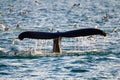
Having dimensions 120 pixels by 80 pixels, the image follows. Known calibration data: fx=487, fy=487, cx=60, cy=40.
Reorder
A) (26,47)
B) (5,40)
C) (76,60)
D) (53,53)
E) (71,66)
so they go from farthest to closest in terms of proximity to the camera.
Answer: (5,40), (26,47), (53,53), (76,60), (71,66)

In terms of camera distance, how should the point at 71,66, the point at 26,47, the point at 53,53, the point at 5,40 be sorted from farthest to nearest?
the point at 5,40 < the point at 26,47 < the point at 53,53 < the point at 71,66

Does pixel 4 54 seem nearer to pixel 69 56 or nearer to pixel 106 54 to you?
pixel 69 56

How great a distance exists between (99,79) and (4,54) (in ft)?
35.1

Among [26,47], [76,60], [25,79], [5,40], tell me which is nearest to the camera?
Answer: [25,79]

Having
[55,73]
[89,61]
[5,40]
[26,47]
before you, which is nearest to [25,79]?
[55,73]

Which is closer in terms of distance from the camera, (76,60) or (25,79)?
(25,79)

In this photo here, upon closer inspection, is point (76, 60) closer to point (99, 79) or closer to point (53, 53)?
point (53, 53)

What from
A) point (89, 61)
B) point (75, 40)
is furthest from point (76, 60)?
point (75, 40)

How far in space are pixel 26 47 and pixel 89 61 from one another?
28.0 ft

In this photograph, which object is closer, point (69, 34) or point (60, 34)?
point (69, 34)

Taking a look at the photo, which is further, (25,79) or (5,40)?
(5,40)

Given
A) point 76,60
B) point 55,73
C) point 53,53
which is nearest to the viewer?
point 55,73

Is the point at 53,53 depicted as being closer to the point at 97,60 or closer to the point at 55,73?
the point at 97,60

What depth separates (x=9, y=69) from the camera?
29.6 m
